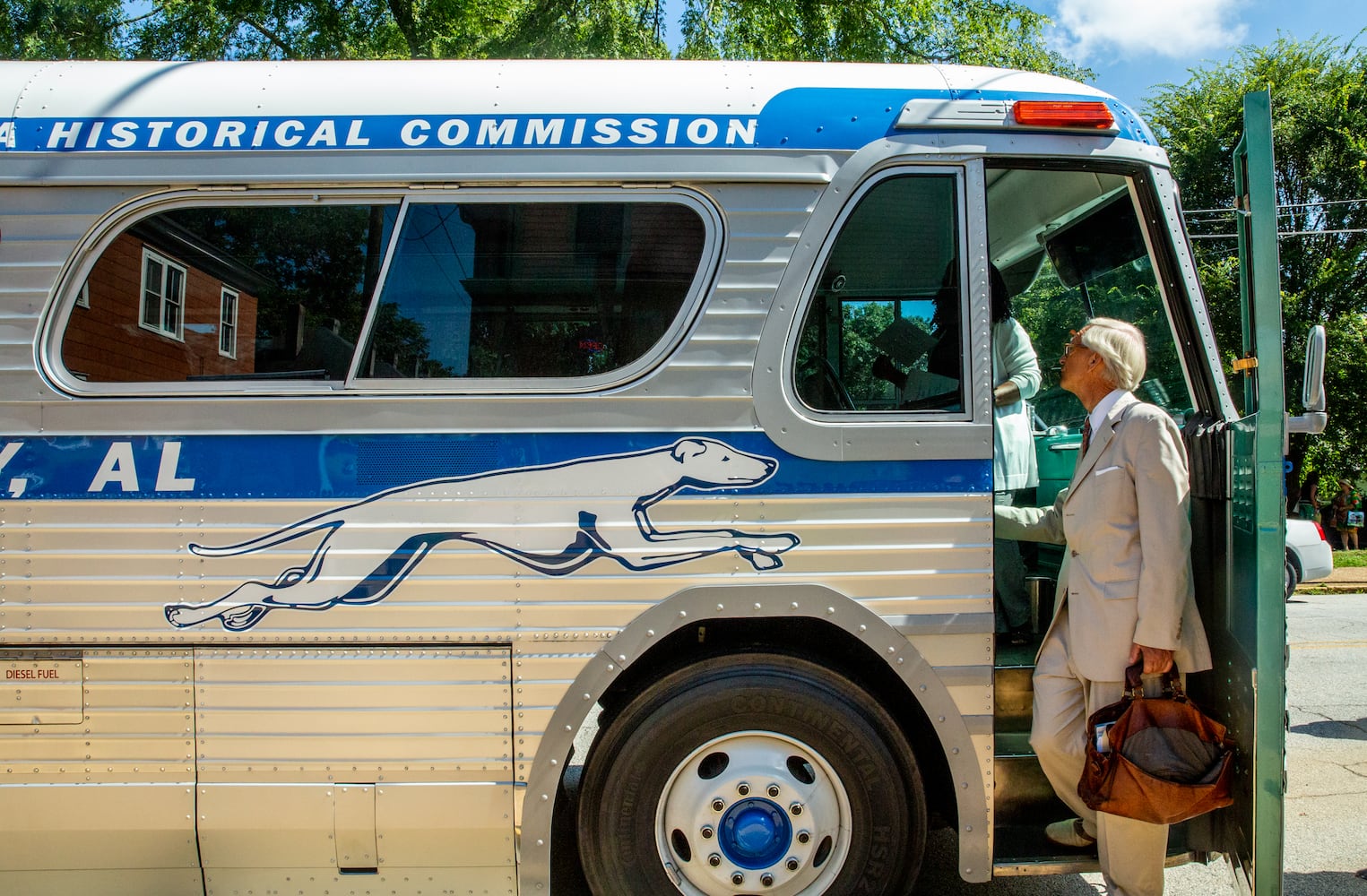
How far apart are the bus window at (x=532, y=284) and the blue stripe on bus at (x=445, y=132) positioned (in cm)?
22

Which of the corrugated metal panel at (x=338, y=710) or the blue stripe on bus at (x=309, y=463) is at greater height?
the blue stripe on bus at (x=309, y=463)

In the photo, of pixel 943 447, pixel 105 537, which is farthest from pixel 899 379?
pixel 105 537

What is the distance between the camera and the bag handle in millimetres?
3051

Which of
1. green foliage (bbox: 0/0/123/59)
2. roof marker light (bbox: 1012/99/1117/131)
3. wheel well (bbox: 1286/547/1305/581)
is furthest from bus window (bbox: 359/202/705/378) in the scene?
green foliage (bbox: 0/0/123/59)

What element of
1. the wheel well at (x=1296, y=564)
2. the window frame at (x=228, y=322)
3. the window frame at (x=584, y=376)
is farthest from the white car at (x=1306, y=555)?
the window frame at (x=228, y=322)

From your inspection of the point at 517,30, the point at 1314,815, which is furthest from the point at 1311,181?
the point at 1314,815

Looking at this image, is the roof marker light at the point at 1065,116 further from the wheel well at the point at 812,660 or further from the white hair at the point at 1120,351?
the wheel well at the point at 812,660

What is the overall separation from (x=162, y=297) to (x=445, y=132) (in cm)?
109

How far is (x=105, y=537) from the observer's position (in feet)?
9.96

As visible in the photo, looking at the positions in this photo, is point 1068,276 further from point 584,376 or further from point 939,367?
point 584,376

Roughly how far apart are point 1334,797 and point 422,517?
185 inches

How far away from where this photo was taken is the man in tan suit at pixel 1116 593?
3.01 m

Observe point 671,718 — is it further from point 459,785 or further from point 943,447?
point 943,447

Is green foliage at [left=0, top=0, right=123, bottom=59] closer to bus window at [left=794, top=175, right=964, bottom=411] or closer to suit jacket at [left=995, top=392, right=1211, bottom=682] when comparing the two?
bus window at [left=794, top=175, right=964, bottom=411]
